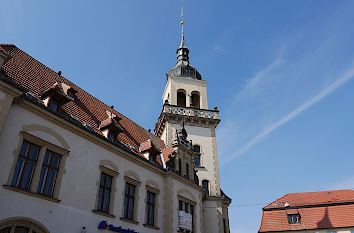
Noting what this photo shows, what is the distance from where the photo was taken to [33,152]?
→ 12.5 m

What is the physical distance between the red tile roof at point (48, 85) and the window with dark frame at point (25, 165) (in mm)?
2907

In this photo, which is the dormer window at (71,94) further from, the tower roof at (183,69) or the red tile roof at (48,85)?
the tower roof at (183,69)

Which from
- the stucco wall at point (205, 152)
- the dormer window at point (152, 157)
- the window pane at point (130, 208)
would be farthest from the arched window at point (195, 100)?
the window pane at point (130, 208)

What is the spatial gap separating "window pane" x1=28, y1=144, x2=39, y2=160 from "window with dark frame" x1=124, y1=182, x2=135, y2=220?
18.9 feet

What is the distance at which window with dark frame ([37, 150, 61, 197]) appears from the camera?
487 inches

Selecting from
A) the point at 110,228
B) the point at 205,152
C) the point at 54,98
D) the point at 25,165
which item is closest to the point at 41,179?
the point at 25,165

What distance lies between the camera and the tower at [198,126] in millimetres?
24484

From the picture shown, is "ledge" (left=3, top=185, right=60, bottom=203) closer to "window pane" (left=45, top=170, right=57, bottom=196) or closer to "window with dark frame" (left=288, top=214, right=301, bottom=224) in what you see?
"window pane" (left=45, top=170, right=57, bottom=196)

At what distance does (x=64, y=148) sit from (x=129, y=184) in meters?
4.84

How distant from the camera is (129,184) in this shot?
17031mm

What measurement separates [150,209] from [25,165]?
8.43m

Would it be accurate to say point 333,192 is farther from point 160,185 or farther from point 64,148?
point 64,148

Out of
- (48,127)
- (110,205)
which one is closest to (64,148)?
(48,127)

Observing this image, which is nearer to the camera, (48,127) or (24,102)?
(24,102)
